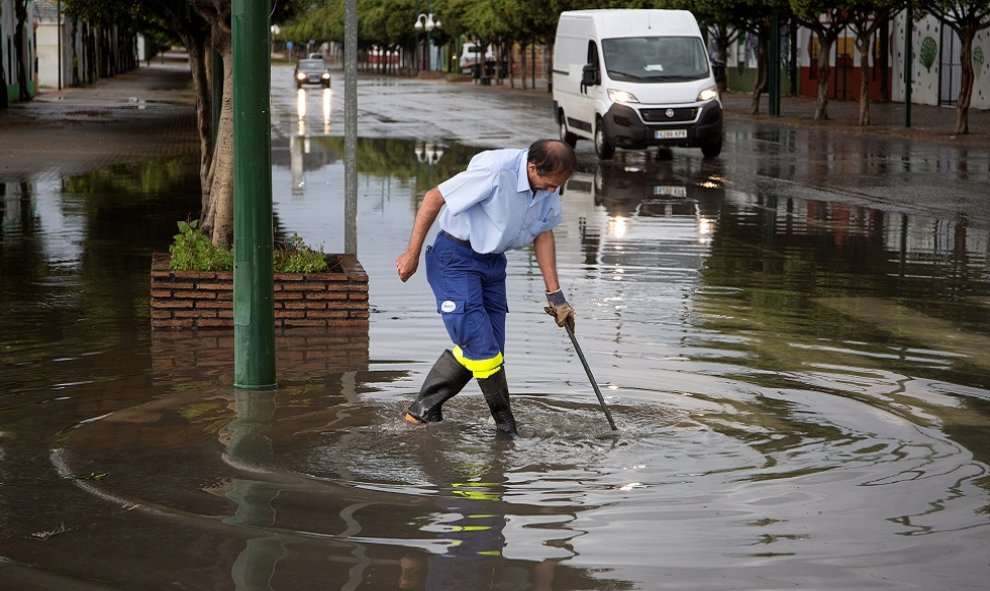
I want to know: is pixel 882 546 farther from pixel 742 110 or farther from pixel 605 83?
pixel 742 110

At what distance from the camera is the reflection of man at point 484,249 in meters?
6.85

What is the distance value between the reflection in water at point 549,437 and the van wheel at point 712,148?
39.4 ft

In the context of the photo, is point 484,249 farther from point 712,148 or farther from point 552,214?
point 712,148

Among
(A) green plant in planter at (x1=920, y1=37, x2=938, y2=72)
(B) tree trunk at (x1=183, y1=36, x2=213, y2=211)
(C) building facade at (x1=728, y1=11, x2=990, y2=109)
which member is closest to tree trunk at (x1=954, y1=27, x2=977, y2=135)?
(C) building facade at (x1=728, y1=11, x2=990, y2=109)

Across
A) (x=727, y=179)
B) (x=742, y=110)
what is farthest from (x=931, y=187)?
(x=742, y=110)

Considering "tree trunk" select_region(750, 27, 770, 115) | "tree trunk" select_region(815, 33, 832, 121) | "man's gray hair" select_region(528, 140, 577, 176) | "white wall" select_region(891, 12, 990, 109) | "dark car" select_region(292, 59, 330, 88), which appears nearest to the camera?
"man's gray hair" select_region(528, 140, 577, 176)

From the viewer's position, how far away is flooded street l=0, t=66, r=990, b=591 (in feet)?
17.3

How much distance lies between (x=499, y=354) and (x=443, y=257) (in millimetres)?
509

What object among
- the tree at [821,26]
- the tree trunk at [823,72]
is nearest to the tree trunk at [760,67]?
the tree at [821,26]

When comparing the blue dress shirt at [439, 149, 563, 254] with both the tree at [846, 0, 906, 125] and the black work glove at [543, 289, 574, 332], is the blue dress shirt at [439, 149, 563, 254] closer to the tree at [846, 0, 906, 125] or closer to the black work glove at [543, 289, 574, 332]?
the black work glove at [543, 289, 574, 332]

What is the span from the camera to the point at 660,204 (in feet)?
62.5

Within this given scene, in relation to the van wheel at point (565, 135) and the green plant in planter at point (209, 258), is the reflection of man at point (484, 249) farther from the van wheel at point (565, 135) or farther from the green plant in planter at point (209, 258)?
the van wheel at point (565, 135)

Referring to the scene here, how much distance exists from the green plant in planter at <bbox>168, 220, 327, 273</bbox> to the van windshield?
1712 cm

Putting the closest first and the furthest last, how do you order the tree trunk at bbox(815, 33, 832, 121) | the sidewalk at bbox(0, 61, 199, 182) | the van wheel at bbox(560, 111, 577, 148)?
the sidewalk at bbox(0, 61, 199, 182) < the van wheel at bbox(560, 111, 577, 148) < the tree trunk at bbox(815, 33, 832, 121)
